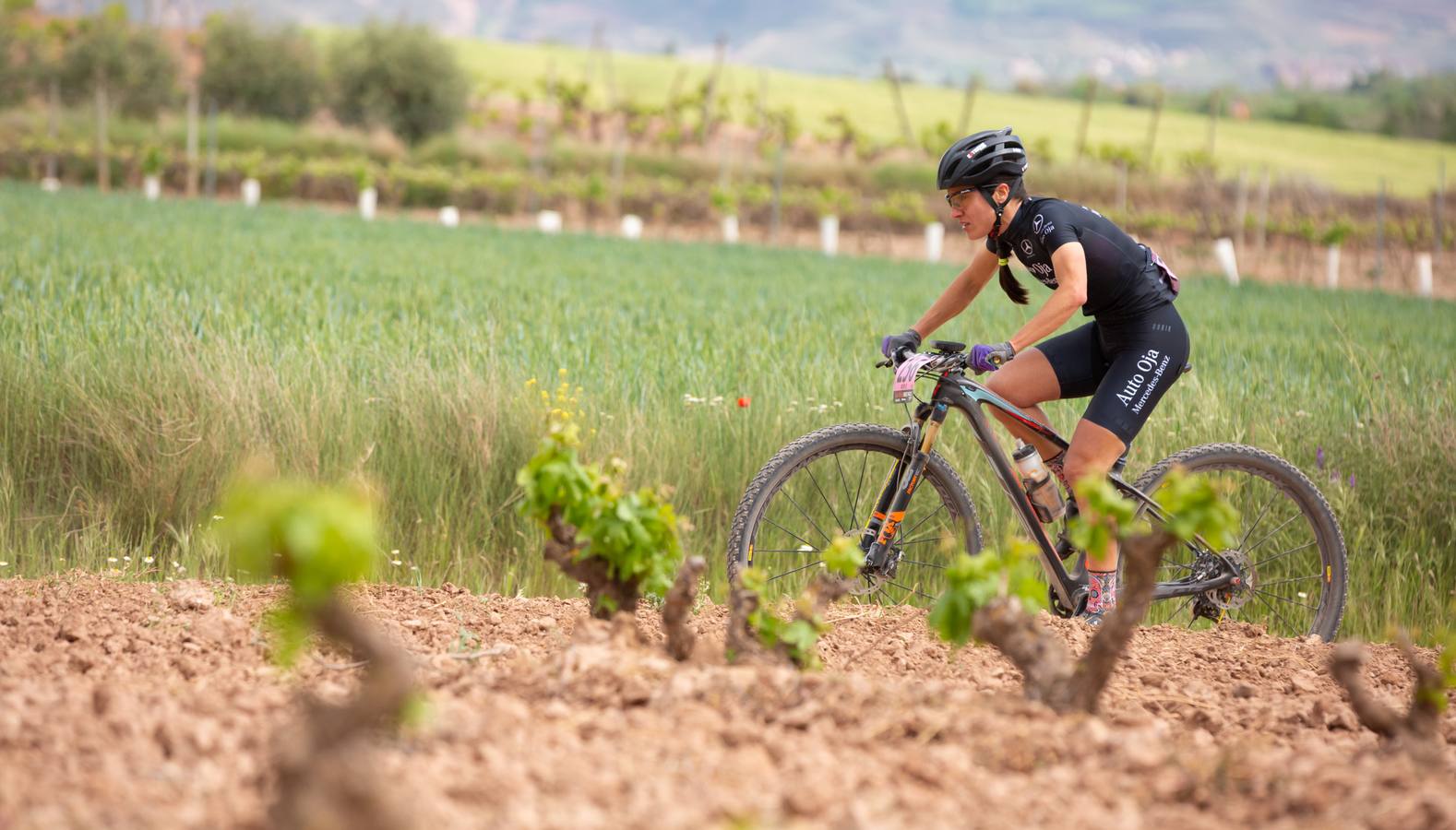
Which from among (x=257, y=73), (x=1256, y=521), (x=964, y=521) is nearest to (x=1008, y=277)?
(x=964, y=521)

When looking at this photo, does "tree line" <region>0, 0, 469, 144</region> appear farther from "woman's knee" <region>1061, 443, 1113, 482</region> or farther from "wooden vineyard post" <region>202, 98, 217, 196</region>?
"woman's knee" <region>1061, 443, 1113, 482</region>

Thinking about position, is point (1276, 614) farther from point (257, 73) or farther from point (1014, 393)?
point (257, 73)

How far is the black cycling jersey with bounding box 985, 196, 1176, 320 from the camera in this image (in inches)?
168

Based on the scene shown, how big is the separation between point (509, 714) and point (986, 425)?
2.47 metres

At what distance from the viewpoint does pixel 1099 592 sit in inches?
176

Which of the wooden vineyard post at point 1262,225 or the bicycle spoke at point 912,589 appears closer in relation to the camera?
the bicycle spoke at point 912,589

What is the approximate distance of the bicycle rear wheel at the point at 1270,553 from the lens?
4.75 metres

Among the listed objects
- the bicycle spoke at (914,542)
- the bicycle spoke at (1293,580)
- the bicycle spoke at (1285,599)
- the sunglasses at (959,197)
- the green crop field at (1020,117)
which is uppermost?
the green crop field at (1020,117)

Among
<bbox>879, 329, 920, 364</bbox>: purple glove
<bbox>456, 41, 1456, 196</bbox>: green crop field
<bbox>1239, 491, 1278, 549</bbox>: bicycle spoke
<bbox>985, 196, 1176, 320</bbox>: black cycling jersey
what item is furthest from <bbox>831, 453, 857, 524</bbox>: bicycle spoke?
<bbox>456, 41, 1456, 196</bbox>: green crop field

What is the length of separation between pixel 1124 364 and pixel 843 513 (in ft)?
3.98

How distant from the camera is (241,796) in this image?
79.1 inches

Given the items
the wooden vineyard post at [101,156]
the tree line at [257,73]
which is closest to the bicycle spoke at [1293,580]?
the wooden vineyard post at [101,156]

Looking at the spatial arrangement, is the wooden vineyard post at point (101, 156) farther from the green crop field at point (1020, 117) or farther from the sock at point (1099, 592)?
the sock at point (1099, 592)

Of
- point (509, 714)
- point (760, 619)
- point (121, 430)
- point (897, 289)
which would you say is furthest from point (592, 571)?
point (897, 289)
